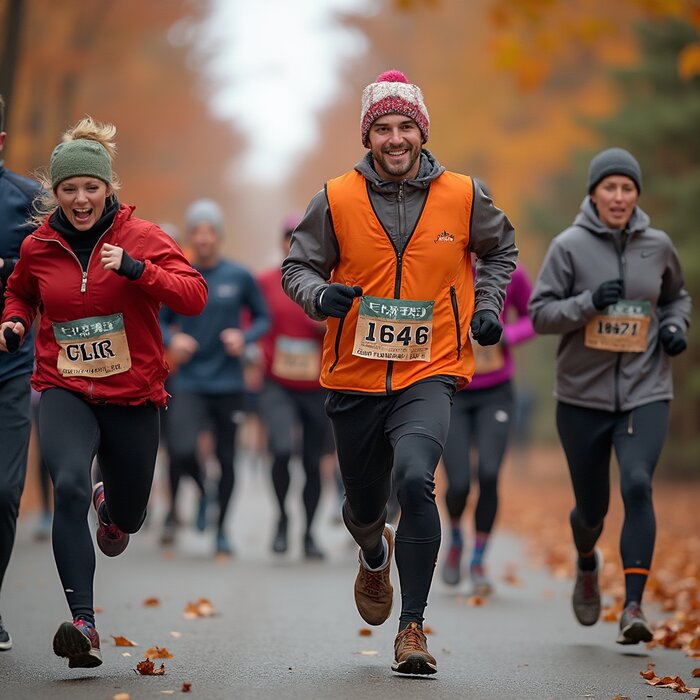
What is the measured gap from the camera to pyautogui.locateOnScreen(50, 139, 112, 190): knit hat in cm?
630

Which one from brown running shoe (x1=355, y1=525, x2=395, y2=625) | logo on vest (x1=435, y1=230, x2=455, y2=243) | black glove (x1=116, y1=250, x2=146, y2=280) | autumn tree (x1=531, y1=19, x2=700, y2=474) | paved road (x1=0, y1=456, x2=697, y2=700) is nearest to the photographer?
paved road (x1=0, y1=456, x2=697, y2=700)

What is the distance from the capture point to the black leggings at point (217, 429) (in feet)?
38.6

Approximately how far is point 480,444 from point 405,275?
3.46 m

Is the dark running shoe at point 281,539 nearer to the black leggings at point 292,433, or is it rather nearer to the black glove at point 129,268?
the black leggings at point 292,433

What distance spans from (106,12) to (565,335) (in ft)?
58.7

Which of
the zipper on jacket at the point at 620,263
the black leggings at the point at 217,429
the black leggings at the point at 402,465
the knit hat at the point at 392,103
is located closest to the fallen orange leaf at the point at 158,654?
the black leggings at the point at 402,465

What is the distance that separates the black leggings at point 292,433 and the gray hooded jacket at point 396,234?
16.9ft

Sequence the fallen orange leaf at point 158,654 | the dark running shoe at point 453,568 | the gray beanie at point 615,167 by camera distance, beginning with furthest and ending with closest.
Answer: the dark running shoe at point 453,568 → the gray beanie at point 615,167 → the fallen orange leaf at point 158,654

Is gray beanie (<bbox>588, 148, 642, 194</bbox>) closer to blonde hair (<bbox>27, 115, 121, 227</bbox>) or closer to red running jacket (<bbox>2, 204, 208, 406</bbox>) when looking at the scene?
red running jacket (<bbox>2, 204, 208, 406</bbox>)

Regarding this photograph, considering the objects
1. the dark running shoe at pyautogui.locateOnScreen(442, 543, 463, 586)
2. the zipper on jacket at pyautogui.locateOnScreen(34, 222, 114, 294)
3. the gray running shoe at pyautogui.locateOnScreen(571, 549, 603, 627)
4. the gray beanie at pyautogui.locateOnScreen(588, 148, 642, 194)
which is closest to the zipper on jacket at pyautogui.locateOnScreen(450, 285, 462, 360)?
the zipper on jacket at pyautogui.locateOnScreen(34, 222, 114, 294)

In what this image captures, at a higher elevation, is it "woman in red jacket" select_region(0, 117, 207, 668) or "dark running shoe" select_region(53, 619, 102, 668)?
"woman in red jacket" select_region(0, 117, 207, 668)

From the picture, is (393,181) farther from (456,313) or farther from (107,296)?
(107,296)

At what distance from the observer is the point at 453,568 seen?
985 cm

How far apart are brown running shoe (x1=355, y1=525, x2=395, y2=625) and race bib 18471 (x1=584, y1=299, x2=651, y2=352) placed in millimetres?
1723
